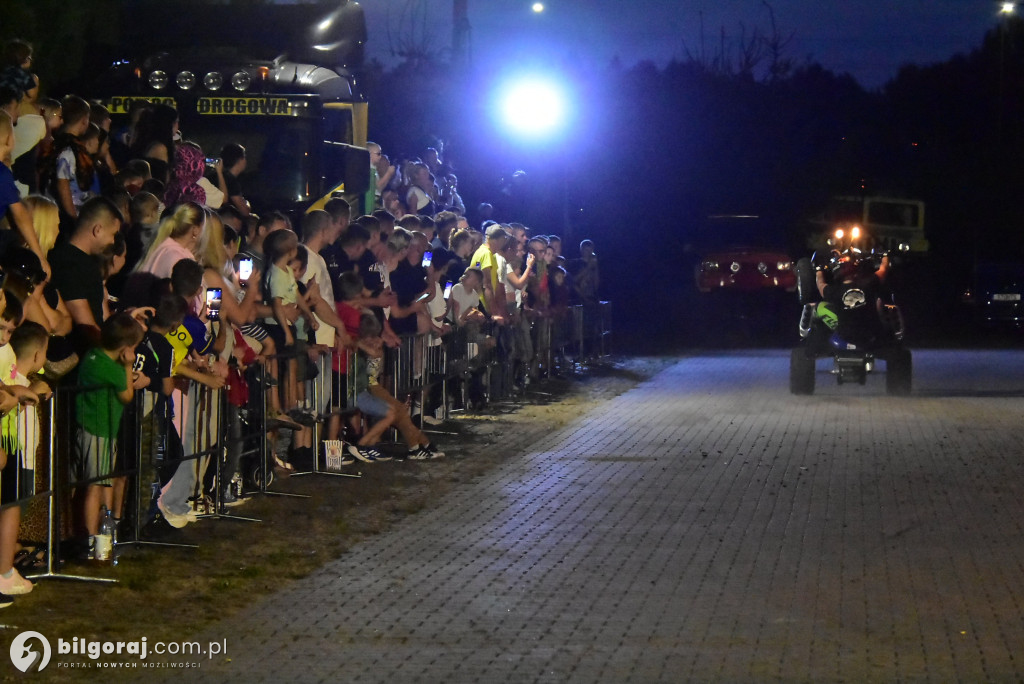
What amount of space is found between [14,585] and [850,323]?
1299 centimetres

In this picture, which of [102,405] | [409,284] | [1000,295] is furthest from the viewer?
[1000,295]

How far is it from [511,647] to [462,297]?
1022 cm

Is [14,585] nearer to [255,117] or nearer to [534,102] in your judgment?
[255,117]

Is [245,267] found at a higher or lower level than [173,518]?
higher

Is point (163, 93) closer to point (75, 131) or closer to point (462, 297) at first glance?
point (462, 297)

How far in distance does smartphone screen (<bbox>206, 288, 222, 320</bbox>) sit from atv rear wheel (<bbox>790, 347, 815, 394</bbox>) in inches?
394

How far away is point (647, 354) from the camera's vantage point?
2806 centimetres

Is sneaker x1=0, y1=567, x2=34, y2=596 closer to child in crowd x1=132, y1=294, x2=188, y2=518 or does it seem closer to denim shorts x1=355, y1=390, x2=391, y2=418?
child in crowd x1=132, y1=294, x2=188, y2=518

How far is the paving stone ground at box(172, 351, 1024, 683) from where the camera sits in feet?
22.3

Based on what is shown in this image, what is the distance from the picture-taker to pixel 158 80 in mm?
16750

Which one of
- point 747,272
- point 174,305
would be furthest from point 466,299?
point 747,272

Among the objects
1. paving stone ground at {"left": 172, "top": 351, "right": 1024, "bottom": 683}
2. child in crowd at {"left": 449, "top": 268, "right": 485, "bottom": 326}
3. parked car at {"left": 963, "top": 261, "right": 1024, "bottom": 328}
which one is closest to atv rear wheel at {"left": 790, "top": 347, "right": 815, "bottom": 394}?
paving stone ground at {"left": 172, "top": 351, "right": 1024, "bottom": 683}

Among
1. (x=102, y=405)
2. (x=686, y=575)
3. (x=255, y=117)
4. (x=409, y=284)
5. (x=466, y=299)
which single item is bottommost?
(x=686, y=575)

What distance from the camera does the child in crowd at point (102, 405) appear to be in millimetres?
8867
